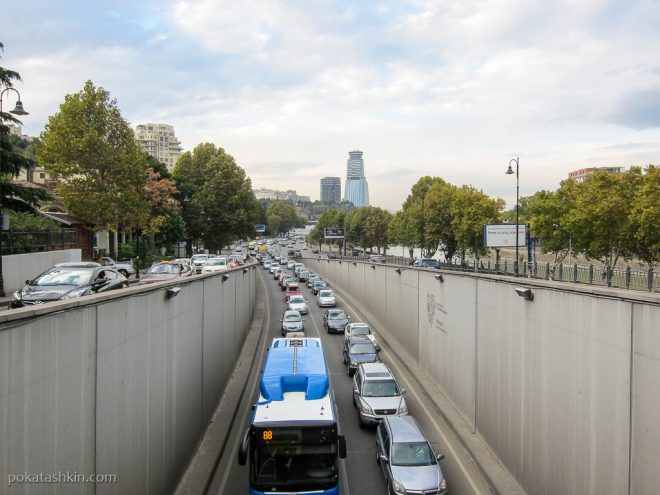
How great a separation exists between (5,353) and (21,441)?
0.96 m

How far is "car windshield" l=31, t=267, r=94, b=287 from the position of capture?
39.8 feet

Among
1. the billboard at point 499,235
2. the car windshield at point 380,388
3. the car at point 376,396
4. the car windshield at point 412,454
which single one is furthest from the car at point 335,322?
the billboard at point 499,235

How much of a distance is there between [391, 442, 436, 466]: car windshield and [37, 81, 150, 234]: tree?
105 feet

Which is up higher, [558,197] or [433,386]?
[558,197]

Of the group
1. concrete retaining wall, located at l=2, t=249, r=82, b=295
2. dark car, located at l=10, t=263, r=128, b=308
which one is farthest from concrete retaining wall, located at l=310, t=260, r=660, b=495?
concrete retaining wall, located at l=2, t=249, r=82, b=295

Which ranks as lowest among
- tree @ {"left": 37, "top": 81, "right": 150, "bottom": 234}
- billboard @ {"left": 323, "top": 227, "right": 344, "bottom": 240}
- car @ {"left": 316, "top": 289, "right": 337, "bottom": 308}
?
car @ {"left": 316, "top": 289, "right": 337, "bottom": 308}

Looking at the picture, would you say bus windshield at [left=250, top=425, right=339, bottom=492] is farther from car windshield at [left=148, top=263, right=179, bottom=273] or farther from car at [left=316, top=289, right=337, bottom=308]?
car at [left=316, top=289, right=337, bottom=308]

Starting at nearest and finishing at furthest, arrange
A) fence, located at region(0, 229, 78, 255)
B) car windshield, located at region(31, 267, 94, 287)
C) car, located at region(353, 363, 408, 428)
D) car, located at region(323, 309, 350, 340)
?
car windshield, located at region(31, 267, 94, 287)
car, located at region(353, 363, 408, 428)
fence, located at region(0, 229, 78, 255)
car, located at region(323, 309, 350, 340)

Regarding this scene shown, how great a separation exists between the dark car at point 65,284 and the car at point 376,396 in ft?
26.4

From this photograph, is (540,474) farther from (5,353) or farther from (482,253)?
(482,253)

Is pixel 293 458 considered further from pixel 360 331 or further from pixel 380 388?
pixel 360 331

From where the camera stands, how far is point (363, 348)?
21781 mm

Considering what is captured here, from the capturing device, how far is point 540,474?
1025 cm

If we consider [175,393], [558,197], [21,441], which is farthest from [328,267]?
[21,441]
